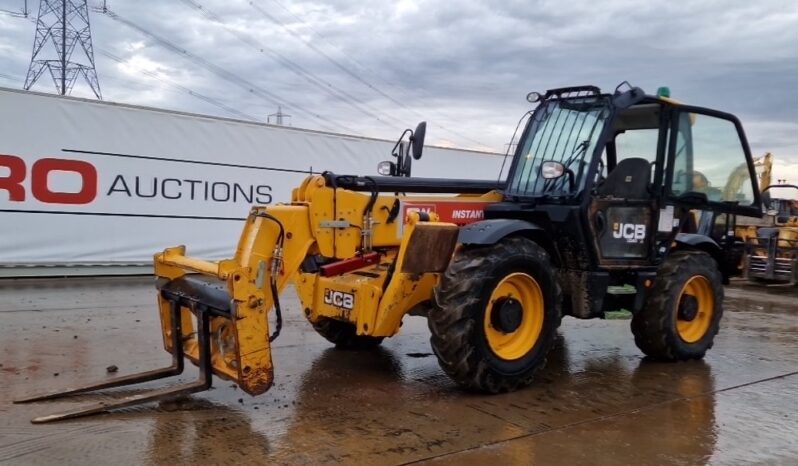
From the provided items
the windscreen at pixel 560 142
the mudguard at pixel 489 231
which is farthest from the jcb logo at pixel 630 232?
the mudguard at pixel 489 231

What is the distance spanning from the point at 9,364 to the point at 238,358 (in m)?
2.62

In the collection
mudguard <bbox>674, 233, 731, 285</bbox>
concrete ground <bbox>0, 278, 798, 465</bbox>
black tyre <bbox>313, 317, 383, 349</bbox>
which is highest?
mudguard <bbox>674, 233, 731, 285</bbox>

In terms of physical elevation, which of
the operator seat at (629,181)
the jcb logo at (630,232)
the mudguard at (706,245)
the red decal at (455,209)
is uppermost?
the operator seat at (629,181)

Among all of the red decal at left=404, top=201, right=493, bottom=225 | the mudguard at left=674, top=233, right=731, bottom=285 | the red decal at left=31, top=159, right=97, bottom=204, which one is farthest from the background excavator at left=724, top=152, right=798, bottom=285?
the red decal at left=31, top=159, right=97, bottom=204

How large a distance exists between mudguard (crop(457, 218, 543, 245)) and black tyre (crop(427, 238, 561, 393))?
0.30 ft

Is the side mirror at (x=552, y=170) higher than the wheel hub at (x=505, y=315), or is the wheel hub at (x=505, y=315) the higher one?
the side mirror at (x=552, y=170)

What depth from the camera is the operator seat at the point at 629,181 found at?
6.29m

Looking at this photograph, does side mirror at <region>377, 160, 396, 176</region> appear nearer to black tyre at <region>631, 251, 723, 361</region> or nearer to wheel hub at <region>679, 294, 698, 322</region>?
black tyre at <region>631, 251, 723, 361</region>

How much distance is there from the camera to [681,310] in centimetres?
645

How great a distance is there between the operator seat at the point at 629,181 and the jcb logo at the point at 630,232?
308 millimetres

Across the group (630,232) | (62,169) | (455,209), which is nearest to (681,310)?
(630,232)

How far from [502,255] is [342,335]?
2115 millimetres

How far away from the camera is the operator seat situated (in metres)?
6.29

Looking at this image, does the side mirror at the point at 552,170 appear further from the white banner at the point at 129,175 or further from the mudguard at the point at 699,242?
the white banner at the point at 129,175
